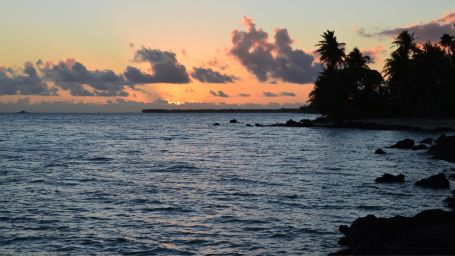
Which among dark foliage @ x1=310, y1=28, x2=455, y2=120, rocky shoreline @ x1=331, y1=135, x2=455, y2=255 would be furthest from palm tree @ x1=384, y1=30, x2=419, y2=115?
rocky shoreline @ x1=331, y1=135, x2=455, y2=255

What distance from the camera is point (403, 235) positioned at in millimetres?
15172

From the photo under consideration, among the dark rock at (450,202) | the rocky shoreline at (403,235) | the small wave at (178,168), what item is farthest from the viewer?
the small wave at (178,168)

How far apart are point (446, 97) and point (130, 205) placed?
8505 centimetres

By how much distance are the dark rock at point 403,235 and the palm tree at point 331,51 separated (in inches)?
3695

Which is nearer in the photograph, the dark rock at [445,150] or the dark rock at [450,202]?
the dark rock at [450,202]

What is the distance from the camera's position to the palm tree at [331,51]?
351 ft

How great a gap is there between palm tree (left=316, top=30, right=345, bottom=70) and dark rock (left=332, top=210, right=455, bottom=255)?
9385 cm

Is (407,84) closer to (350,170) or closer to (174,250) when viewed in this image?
(350,170)

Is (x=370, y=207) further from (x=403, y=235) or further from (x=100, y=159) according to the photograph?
(x=100, y=159)

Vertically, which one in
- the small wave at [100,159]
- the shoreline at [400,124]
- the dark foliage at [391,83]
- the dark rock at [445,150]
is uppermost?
the dark foliage at [391,83]

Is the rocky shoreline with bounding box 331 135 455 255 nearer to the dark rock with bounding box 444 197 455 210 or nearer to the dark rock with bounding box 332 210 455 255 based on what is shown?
the dark rock with bounding box 332 210 455 255

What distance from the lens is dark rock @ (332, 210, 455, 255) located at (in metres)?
13.6

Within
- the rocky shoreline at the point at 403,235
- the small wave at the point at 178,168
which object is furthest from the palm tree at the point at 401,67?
the rocky shoreline at the point at 403,235

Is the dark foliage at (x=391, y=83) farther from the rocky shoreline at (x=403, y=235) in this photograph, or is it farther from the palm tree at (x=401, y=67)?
the rocky shoreline at (x=403, y=235)
